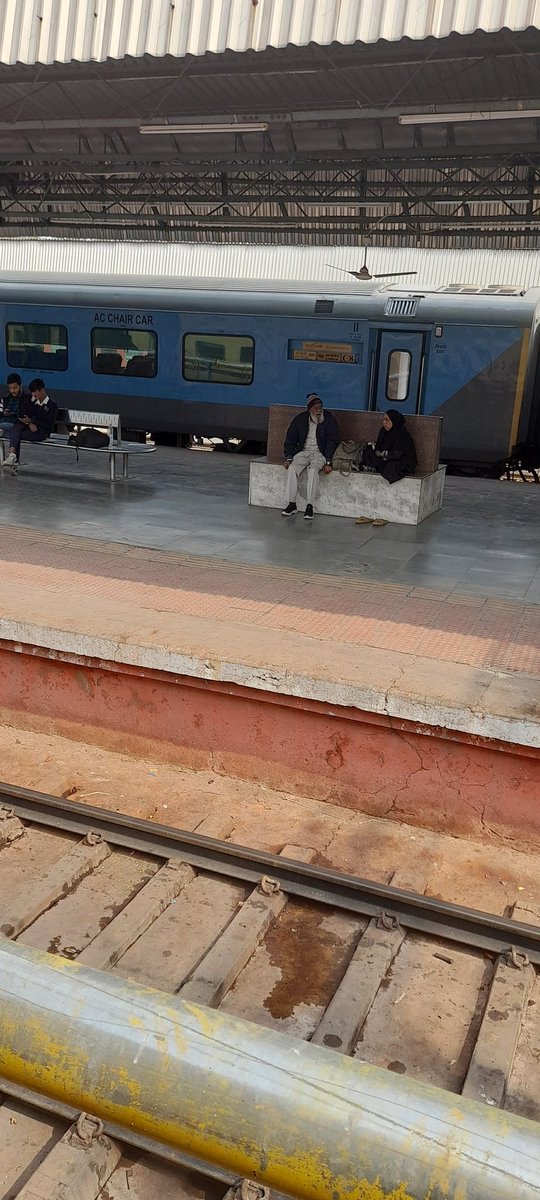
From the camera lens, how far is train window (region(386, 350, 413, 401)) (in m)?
14.9

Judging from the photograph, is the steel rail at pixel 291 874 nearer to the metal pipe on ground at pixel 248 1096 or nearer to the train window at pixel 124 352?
the metal pipe on ground at pixel 248 1096

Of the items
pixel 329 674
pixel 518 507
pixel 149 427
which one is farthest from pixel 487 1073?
pixel 149 427

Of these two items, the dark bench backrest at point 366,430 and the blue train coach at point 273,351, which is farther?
the blue train coach at point 273,351

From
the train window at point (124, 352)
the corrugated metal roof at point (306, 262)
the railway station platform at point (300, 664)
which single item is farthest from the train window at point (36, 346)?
the railway station platform at point (300, 664)

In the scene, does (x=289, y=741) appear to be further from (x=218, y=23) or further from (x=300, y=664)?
(x=218, y=23)

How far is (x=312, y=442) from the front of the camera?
10.0m

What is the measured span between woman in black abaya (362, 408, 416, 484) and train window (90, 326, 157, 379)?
7.40 metres

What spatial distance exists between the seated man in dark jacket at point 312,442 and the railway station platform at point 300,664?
1481 millimetres

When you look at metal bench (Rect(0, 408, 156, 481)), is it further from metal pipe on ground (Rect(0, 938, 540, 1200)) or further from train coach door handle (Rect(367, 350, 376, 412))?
metal pipe on ground (Rect(0, 938, 540, 1200))

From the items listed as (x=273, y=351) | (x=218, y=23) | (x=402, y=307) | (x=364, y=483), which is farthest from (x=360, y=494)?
(x=273, y=351)

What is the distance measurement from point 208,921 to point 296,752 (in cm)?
151

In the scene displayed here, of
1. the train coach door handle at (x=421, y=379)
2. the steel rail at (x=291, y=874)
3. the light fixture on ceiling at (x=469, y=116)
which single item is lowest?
the steel rail at (x=291, y=874)

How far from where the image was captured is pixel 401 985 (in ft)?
13.4

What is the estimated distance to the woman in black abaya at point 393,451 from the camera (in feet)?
32.6
